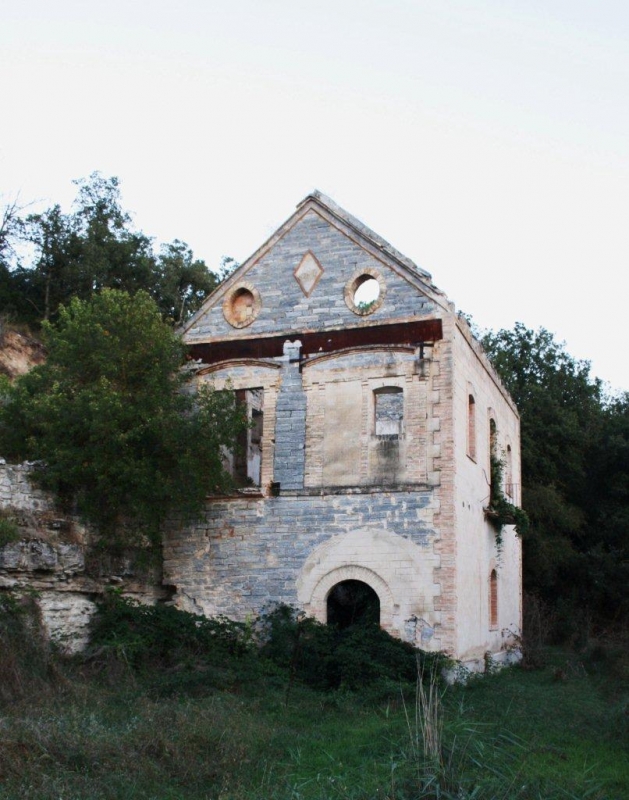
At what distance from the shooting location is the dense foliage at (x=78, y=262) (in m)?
30.2

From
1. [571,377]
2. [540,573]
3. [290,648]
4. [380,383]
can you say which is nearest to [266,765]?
[290,648]

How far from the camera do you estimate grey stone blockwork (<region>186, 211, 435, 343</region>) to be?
18.0 metres

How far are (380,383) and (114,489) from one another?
5696mm

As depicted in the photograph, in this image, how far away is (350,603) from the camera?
1755 centimetres

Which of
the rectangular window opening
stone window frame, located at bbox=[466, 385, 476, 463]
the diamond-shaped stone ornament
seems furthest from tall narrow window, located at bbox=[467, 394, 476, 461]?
the rectangular window opening

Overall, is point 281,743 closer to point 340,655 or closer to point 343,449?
point 340,655

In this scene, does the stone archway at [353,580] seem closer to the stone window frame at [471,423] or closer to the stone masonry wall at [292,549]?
the stone masonry wall at [292,549]

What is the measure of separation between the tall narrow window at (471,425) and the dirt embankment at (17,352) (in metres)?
13.4

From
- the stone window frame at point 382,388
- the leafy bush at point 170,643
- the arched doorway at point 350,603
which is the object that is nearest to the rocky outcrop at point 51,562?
the leafy bush at point 170,643

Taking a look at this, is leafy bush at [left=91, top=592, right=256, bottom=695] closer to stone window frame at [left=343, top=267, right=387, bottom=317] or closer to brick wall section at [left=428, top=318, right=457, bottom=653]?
brick wall section at [left=428, top=318, right=457, bottom=653]

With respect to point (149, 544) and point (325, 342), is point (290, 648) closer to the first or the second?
point (149, 544)

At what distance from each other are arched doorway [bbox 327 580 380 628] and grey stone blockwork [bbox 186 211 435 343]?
5.45 metres

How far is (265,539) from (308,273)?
19.2ft

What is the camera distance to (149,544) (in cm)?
1778
